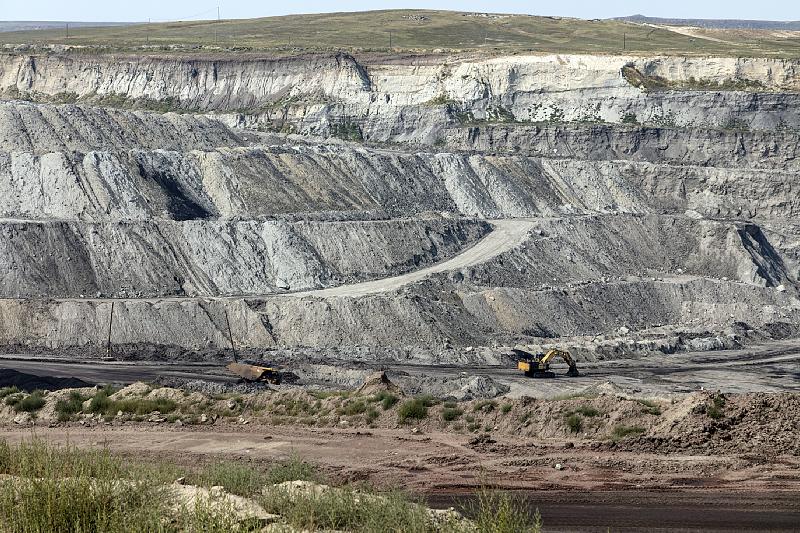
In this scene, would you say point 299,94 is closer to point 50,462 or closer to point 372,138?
point 372,138

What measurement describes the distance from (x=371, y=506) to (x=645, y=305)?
47100mm

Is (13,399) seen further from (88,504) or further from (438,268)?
(438,268)

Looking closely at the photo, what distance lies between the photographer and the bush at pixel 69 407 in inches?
1280

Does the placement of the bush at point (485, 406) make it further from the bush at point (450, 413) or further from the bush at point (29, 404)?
the bush at point (29, 404)

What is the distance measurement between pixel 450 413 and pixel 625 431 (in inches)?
191

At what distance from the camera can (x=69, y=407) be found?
33.2m

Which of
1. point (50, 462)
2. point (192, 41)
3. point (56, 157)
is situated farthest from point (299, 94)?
point (50, 462)

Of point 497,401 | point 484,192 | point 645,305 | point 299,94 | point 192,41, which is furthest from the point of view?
point 192,41

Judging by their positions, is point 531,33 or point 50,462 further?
point 531,33

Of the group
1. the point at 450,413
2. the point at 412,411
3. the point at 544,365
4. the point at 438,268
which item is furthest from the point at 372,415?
the point at 438,268

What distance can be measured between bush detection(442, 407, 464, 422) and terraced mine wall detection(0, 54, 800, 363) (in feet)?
64.6

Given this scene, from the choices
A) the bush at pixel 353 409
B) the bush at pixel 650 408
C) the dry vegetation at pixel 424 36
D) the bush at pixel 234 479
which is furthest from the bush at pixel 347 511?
the dry vegetation at pixel 424 36

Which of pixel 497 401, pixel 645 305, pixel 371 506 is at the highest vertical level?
pixel 371 506

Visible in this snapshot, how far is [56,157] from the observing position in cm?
6391
